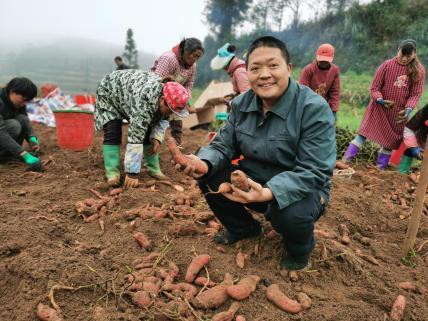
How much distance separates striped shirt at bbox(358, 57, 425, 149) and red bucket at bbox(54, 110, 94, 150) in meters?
3.11

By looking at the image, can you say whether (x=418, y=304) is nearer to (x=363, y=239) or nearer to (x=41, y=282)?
(x=363, y=239)

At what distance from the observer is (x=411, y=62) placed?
3961mm

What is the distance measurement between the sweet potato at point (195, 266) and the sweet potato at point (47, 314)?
0.57m

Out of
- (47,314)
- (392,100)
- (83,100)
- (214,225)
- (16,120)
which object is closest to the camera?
(47,314)

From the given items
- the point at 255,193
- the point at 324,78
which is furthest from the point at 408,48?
the point at 255,193

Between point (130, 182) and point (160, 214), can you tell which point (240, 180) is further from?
point (130, 182)

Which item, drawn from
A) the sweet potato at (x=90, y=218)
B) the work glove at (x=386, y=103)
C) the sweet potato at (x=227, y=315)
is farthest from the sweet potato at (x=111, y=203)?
the work glove at (x=386, y=103)

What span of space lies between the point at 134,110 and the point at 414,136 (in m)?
2.67

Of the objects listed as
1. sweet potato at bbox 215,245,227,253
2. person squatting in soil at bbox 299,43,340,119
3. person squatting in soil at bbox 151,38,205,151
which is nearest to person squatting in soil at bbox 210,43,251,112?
person squatting in soil at bbox 151,38,205,151

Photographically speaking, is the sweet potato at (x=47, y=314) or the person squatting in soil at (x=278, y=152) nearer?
the sweet potato at (x=47, y=314)

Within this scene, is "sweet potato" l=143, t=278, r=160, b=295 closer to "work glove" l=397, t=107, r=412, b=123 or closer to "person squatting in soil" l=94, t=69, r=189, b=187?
"person squatting in soil" l=94, t=69, r=189, b=187

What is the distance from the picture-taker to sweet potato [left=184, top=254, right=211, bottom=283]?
1.77 metres

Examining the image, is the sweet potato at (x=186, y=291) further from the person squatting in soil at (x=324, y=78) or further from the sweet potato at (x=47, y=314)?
the person squatting in soil at (x=324, y=78)

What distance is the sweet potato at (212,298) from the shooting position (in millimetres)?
1577
